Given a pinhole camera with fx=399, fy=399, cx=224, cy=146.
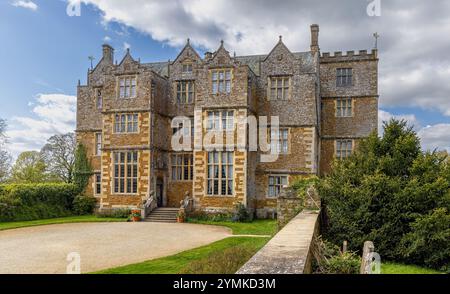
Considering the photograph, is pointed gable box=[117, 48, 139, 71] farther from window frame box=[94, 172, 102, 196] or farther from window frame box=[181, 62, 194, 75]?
window frame box=[94, 172, 102, 196]

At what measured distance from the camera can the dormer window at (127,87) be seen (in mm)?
25484

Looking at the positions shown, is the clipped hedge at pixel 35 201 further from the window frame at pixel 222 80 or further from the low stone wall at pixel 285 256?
the low stone wall at pixel 285 256

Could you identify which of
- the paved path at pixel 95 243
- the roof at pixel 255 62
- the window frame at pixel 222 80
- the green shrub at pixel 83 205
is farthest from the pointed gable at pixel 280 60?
the green shrub at pixel 83 205

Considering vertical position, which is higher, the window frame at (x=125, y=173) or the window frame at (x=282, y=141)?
the window frame at (x=282, y=141)

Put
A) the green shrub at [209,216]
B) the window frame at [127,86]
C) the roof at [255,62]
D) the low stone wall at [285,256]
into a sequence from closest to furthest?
the low stone wall at [285,256] < the green shrub at [209,216] < the window frame at [127,86] < the roof at [255,62]

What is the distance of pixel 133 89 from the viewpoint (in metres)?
25.5

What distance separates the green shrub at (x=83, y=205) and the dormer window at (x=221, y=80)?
11.9 meters

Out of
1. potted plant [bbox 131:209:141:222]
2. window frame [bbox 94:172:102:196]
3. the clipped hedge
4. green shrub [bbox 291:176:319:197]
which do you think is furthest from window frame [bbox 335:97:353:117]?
the clipped hedge

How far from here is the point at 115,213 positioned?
24.8m

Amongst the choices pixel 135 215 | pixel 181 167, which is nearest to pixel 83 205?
pixel 135 215

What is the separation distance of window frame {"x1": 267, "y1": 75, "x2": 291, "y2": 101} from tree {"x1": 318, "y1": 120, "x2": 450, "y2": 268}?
463 inches

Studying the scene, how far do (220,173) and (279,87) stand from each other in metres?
6.66

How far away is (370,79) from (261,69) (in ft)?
25.5

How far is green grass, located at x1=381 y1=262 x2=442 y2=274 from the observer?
10.2 meters
